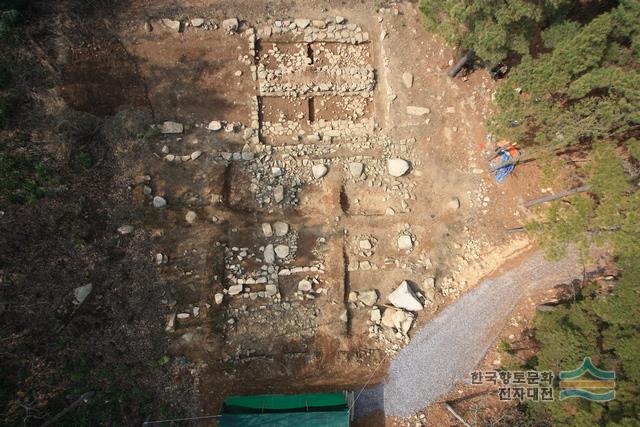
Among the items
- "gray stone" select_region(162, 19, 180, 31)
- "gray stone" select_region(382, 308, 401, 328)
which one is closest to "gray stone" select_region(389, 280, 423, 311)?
"gray stone" select_region(382, 308, 401, 328)

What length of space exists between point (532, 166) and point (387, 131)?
5.56m

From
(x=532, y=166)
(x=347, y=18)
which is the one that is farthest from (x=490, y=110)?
(x=347, y=18)

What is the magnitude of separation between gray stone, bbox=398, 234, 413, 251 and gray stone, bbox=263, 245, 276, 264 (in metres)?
4.40

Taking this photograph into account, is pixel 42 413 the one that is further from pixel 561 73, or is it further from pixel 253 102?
pixel 561 73

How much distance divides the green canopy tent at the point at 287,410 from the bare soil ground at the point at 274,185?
76 cm

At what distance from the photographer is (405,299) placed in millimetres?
12172

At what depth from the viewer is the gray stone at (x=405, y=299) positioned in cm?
1216

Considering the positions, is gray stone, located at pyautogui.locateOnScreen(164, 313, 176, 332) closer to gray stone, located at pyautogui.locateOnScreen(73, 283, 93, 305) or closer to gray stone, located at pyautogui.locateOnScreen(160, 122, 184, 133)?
gray stone, located at pyautogui.locateOnScreen(73, 283, 93, 305)

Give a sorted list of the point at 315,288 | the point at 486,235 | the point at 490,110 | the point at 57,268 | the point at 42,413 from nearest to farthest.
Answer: the point at 42,413
the point at 57,268
the point at 315,288
the point at 486,235
the point at 490,110

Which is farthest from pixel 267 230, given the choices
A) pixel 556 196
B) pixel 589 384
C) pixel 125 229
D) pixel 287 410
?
pixel 589 384

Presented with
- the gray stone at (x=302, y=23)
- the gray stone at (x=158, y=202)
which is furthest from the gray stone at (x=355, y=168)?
the gray stone at (x=158, y=202)

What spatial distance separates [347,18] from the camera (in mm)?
14688

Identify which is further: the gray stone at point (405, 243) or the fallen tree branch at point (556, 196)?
the gray stone at point (405, 243)

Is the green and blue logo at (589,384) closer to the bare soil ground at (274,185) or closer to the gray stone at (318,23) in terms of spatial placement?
the bare soil ground at (274,185)
